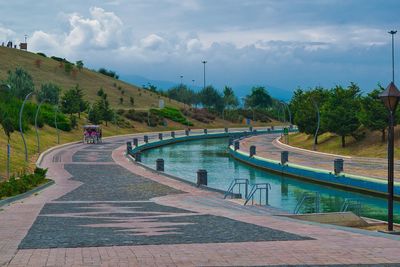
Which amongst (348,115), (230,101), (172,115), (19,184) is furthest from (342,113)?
(230,101)

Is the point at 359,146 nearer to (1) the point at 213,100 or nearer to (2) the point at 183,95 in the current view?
(1) the point at 213,100

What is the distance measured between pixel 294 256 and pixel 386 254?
1.86 metres

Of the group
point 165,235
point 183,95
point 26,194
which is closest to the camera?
point 165,235

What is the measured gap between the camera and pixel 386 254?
12.1 m

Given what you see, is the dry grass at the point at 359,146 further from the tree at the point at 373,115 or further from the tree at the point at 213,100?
the tree at the point at 213,100

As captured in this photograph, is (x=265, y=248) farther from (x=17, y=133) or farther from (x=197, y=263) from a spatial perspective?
(x=17, y=133)

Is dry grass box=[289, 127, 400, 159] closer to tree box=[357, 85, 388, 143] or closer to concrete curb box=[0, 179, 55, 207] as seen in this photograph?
tree box=[357, 85, 388, 143]

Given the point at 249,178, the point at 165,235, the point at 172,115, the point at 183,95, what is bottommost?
the point at 249,178

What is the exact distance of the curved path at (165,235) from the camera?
1173 centimetres

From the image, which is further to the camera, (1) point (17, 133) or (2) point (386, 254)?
(1) point (17, 133)

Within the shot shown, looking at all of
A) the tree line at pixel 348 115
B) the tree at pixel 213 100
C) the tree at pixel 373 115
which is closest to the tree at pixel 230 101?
the tree at pixel 213 100

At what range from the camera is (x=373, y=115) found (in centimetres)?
5462

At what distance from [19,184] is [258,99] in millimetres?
140531

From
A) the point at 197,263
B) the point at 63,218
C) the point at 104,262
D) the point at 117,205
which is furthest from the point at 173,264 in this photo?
the point at 117,205
